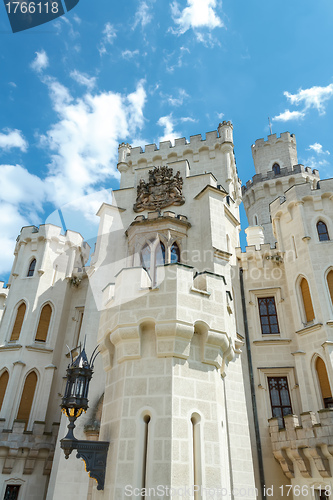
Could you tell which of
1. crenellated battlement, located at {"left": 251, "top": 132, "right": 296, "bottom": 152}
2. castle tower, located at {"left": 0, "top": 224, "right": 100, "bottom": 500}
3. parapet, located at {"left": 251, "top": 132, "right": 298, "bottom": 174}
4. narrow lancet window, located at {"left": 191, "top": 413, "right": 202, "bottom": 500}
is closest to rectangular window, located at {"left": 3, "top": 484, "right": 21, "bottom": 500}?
castle tower, located at {"left": 0, "top": 224, "right": 100, "bottom": 500}

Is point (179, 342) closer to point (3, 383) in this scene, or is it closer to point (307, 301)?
point (307, 301)

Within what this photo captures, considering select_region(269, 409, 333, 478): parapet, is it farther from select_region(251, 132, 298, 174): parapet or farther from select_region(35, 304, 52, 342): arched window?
select_region(251, 132, 298, 174): parapet

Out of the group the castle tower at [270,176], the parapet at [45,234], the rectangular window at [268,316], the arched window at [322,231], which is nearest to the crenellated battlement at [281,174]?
the castle tower at [270,176]

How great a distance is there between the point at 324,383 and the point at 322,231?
22.9ft

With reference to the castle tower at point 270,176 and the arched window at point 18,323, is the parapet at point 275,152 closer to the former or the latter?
the castle tower at point 270,176

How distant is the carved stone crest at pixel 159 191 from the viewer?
17.7m

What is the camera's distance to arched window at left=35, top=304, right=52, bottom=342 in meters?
19.1

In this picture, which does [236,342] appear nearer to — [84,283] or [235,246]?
[235,246]

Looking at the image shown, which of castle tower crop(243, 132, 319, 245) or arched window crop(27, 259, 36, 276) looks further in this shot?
castle tower crop(243, 132, 319, 245)

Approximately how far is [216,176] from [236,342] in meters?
10.4

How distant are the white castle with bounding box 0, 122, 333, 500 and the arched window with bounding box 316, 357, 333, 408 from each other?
0.20 ft

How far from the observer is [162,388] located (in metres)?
6.93

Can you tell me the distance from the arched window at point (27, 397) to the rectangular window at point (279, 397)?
36.3ft

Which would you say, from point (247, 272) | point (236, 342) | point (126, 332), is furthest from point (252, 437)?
point (126, 332)
